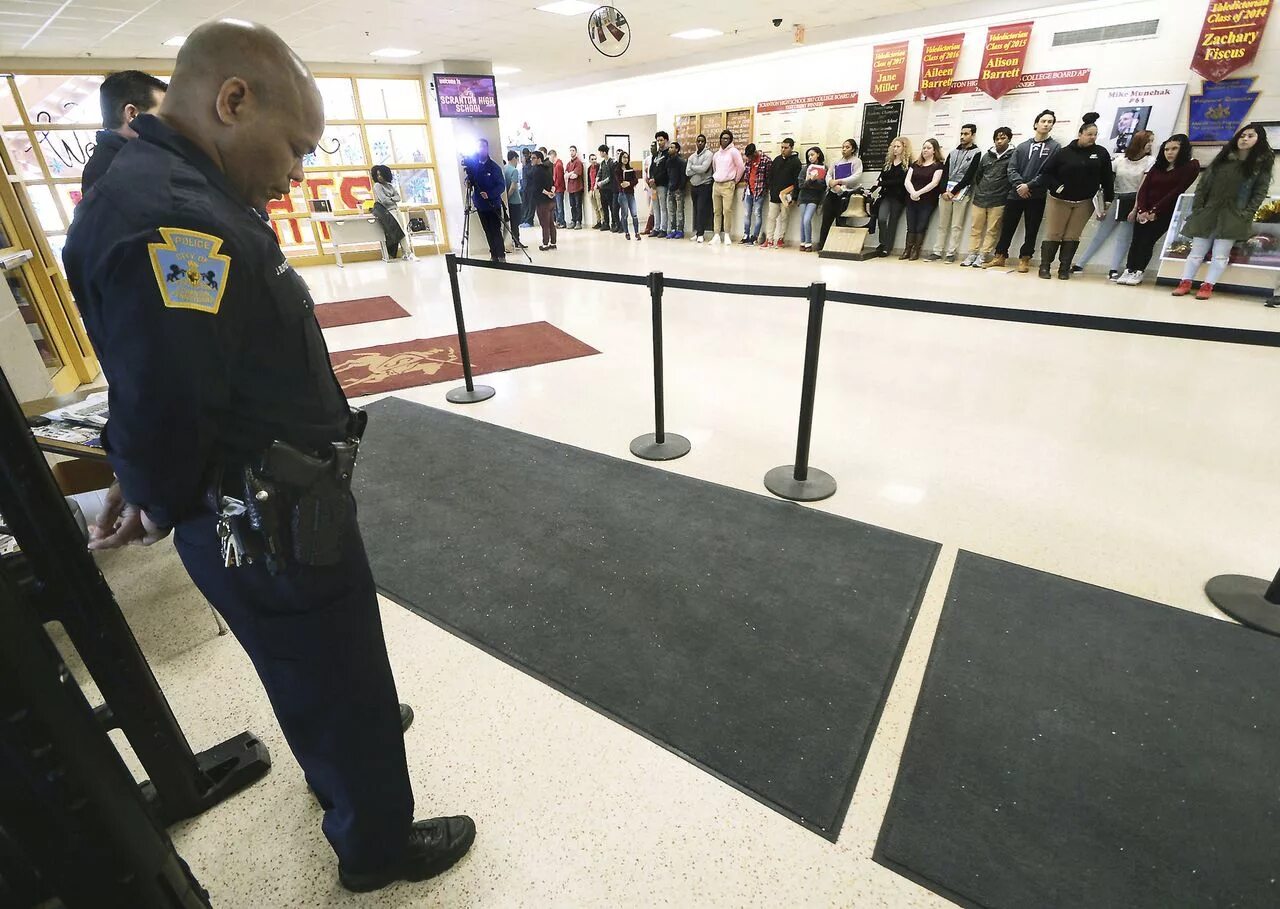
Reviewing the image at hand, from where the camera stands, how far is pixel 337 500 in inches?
39.3

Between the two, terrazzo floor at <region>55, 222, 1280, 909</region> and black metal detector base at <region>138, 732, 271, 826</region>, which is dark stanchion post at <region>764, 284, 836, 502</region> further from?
black metal detector base at <region>138, 732, 271, 826</region>

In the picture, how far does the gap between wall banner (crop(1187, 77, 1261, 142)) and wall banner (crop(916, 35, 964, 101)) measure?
8.79 feet

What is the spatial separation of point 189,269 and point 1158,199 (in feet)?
28.0

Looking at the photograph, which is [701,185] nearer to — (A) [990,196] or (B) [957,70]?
(B) [957,70]

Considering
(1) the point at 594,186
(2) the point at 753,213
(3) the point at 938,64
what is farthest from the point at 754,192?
(1) the point at 594,186

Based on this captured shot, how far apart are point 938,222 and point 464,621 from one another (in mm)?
8979

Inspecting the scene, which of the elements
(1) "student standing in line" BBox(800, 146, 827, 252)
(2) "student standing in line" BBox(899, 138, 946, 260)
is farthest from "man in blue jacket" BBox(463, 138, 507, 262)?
(2) "student standing in line" BBox(899, 138, 946, 260)

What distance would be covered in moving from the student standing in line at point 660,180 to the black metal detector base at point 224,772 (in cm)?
1101

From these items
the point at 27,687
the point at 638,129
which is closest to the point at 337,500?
the point at 27,687

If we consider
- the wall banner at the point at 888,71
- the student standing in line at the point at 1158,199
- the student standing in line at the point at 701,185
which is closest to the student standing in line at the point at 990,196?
the student standing in line at the point at 1158,199

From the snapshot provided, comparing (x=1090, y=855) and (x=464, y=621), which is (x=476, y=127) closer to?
(x=464, y=621)

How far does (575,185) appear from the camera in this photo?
13578 millimetres

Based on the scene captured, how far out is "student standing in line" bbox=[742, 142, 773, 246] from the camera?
10039mm

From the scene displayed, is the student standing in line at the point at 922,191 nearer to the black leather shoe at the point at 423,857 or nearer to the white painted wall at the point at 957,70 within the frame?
the white painted wall at the point at 957,70
